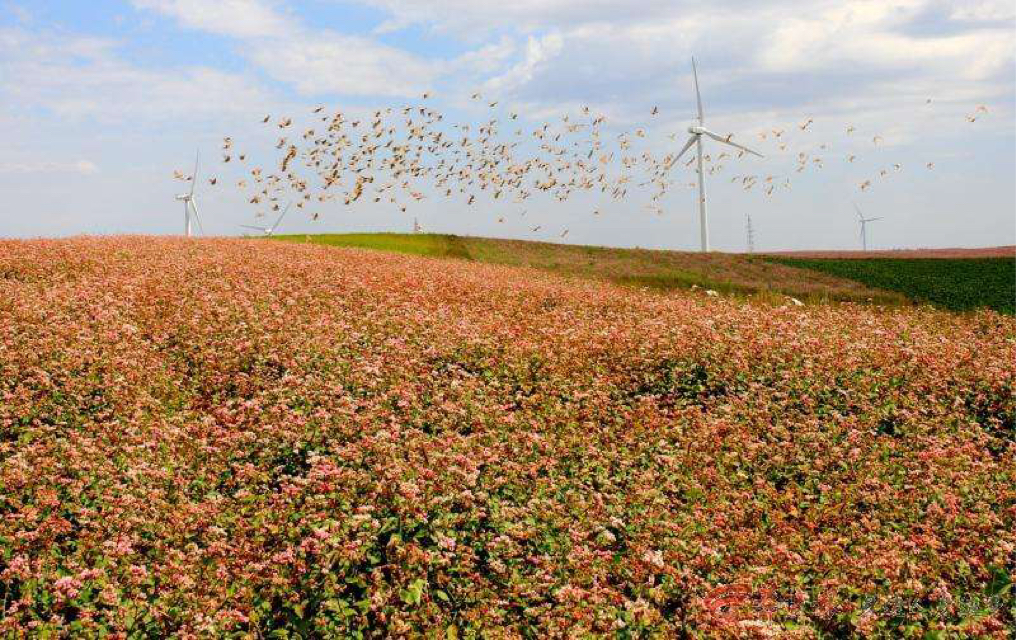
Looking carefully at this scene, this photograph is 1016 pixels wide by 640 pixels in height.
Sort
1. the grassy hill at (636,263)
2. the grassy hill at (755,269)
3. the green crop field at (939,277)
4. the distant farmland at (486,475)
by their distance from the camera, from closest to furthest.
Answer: the distant farmland at (486,475) → the green crop field at (939,277) → the grassy hill at (755,269) → the grassy hill at (636,263)

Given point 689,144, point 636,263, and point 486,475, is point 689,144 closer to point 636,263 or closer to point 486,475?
point 636,263

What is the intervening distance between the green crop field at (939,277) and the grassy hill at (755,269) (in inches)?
2.0

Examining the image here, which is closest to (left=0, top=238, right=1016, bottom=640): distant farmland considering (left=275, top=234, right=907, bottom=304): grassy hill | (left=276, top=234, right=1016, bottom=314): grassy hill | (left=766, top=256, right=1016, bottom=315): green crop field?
(left=276, top=234, right=1016, bottom=314): grassy hill

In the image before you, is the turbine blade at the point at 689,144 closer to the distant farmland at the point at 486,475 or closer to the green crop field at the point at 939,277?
the green crop field at the point at 939,277

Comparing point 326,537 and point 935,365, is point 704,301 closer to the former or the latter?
point 935,365

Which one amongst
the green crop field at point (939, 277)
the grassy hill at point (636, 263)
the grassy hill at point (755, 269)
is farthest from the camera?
the grassy hill at point (636, 263)

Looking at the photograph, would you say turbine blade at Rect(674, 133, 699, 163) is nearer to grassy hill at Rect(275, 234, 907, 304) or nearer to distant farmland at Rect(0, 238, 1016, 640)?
grassy hill at Rect(275, 234, 907, 304)

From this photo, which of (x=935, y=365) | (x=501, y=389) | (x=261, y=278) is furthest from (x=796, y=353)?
(x=261, y=278)

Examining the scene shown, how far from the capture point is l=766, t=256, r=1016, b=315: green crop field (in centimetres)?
4412

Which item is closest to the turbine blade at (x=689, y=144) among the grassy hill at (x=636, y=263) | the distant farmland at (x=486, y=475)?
the grassy hill at (x=636, y=263)

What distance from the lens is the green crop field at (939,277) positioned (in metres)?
44.1

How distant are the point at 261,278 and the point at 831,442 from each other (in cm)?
1686

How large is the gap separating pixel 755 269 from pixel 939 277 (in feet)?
36.3

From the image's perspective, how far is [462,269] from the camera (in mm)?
38625
